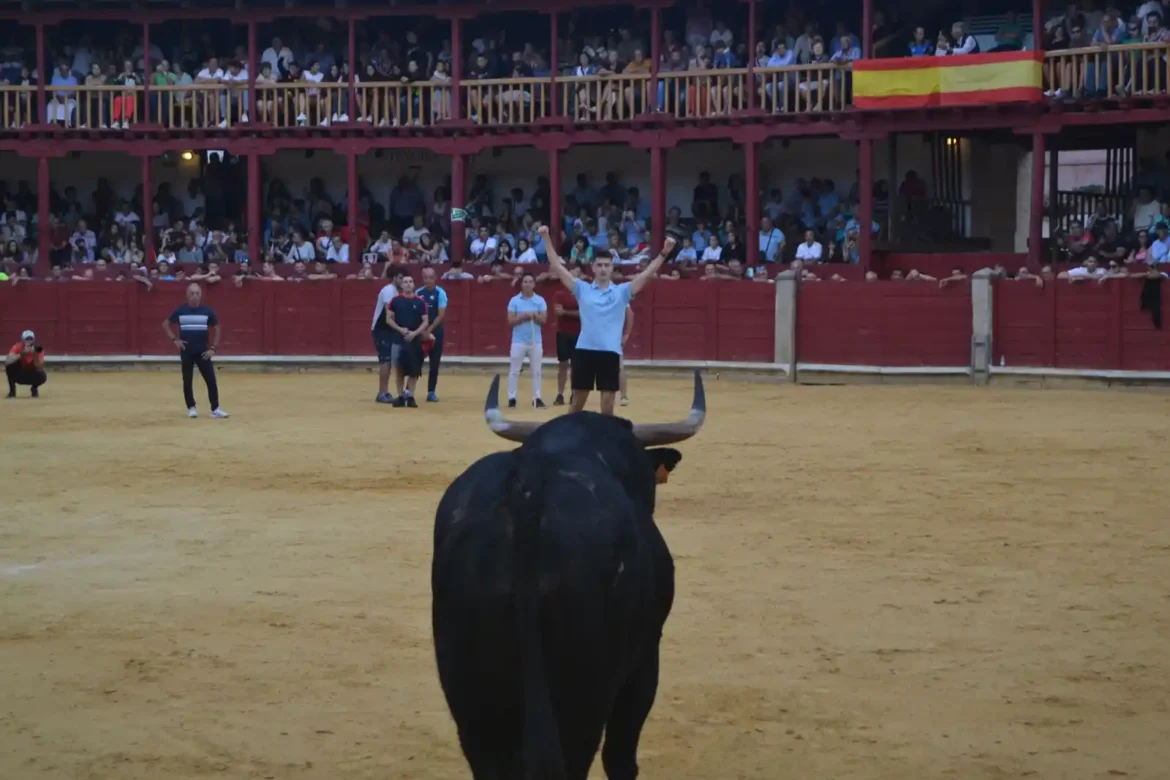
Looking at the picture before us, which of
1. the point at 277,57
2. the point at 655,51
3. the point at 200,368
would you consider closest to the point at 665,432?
the point at 200,368

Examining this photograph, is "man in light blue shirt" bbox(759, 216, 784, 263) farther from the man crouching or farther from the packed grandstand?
the man crouching

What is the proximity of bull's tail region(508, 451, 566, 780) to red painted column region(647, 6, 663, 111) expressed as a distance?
24599 mm

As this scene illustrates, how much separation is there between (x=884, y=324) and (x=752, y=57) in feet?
22.6

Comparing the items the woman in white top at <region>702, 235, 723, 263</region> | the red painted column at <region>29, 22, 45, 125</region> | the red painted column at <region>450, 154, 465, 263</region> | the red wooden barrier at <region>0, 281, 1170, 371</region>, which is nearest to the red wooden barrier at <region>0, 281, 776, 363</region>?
the red wooden barrier at <region>0, 281, 1170, 371</region>

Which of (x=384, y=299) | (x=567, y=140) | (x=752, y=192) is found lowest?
(x=384, y=299)

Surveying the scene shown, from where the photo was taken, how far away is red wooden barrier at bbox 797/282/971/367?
2178 cm

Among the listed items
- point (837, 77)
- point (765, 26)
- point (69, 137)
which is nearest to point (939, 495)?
point (837, 77)

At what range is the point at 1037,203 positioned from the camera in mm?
24922

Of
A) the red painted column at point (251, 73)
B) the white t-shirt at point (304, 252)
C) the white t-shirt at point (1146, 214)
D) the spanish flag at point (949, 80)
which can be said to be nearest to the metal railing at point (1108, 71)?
the spanish flag at point (949, 80)

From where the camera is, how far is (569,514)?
147 inches

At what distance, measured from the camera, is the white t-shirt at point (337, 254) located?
2847cm

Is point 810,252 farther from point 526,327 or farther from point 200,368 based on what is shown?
point 200,368

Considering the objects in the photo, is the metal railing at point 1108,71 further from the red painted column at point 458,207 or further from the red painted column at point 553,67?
the red painted column at point 458,207

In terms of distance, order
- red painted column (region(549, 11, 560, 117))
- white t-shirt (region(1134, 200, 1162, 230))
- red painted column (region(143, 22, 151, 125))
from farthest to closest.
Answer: red painted column (region(143, 22, 151, 125)) < red painted column (region(549, 11, 560, 117)) < white t-shirt (region(1134, 200, 1162, 230))
